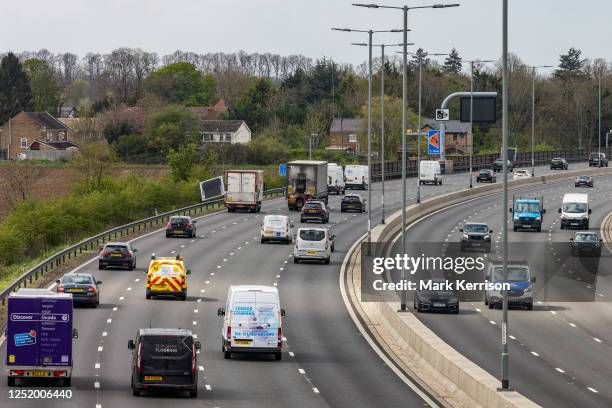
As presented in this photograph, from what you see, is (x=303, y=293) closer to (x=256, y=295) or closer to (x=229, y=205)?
(x=256, y=295)

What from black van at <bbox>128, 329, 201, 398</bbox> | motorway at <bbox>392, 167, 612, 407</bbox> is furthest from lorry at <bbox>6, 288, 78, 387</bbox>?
motorway at <bbox>392, 167, 612, 407</bbox>

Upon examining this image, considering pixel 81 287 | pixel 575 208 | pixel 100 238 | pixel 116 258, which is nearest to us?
pixel 81 287

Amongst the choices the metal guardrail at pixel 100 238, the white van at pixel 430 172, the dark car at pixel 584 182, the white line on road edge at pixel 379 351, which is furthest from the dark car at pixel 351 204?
the dark car at pixel 584 182

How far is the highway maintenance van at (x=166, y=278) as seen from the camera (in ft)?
192

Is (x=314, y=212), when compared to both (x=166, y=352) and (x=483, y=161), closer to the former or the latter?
(x=166, y=352)

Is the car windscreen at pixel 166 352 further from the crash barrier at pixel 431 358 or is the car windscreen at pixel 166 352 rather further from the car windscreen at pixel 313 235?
the car windscreen at pixel 313 235

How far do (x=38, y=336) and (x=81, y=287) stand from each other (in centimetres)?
1929

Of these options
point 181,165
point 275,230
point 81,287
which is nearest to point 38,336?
point 81,287

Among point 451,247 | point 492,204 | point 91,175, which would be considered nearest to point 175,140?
point 91,175

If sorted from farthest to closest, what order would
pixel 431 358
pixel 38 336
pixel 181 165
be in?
pixel 181 165 → pixel 431 358 → pixel 38 336

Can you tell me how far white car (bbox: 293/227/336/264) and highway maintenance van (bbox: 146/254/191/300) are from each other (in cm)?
1574

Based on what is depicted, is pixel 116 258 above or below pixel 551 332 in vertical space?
above

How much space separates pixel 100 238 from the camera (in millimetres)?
83688

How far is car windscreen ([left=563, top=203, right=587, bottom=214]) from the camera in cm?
9738
